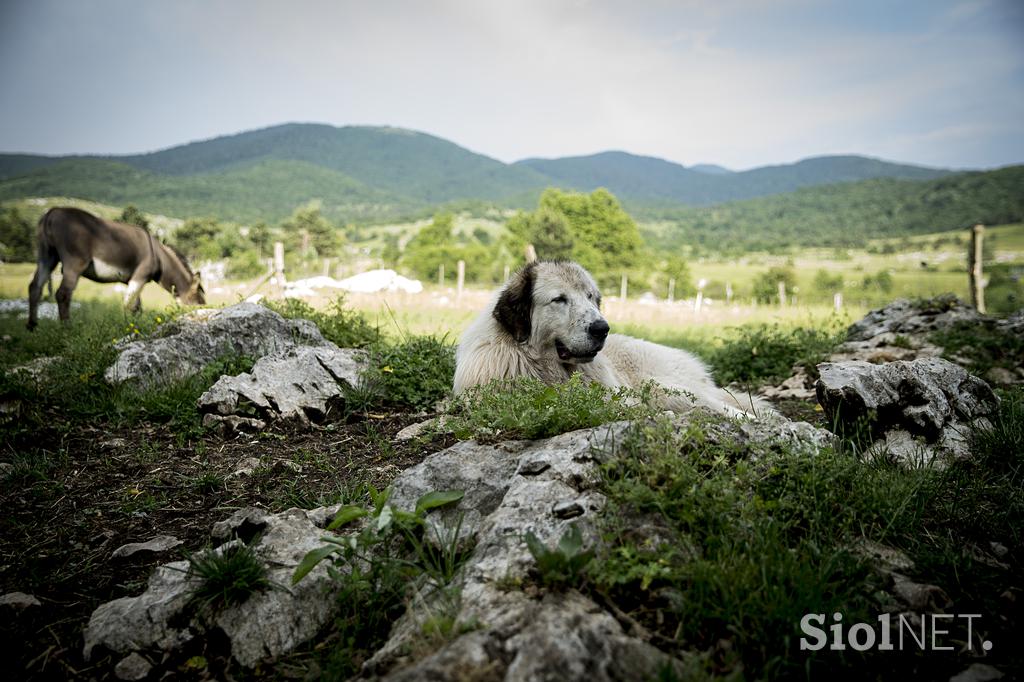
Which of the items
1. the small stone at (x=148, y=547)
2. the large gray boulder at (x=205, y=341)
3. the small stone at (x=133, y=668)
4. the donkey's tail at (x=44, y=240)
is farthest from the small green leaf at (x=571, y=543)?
the donkey's tail at (x=44, y=240)

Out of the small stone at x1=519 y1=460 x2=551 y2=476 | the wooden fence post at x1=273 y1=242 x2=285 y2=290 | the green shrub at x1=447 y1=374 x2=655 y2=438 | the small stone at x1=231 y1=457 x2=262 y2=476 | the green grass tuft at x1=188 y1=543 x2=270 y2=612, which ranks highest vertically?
the wooden fence post at x1=273 y1=242 x2=285 y2=290

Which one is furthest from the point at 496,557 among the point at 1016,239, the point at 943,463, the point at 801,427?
the point at 1016,239

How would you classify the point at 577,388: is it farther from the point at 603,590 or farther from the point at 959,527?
the point at 959,527

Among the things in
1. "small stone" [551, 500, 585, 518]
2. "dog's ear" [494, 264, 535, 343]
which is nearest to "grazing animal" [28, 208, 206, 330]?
"dog's ear" [494, 264, 535, 343]

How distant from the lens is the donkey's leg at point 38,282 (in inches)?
444

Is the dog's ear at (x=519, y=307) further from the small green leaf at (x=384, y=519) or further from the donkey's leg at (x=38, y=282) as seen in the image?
the donkey's leg at (x=38, y=282)

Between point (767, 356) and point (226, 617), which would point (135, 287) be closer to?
point (226, 617)

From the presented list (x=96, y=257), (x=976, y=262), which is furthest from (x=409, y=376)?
(x=976, y=262)

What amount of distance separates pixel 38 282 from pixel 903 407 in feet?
52.8

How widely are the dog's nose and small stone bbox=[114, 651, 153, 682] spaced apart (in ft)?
11.6

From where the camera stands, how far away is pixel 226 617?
244 cm

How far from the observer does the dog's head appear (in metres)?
4.54

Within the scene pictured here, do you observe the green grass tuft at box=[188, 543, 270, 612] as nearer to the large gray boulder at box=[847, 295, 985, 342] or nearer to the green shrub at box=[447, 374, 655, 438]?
the green shrub at box=[447, 374, 655, 438]

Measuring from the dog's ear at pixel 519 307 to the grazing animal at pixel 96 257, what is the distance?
10.2 metres
